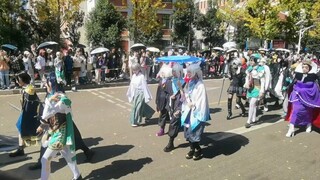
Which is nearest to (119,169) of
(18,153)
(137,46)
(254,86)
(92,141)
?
(92,141)

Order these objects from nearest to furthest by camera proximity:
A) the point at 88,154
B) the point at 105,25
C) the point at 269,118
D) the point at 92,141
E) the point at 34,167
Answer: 1. the point at 34,167
2. the point at 88,154
3. the point at 92,141
4. the point at 269,118
5. the point at 105,25

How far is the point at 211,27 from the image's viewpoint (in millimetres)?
43406

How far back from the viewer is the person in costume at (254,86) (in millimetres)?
8977

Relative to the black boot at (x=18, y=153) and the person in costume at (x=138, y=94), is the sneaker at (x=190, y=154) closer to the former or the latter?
the person in costume at (x=138, y=94)

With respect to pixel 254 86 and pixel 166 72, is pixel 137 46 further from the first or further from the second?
pixel 166 72

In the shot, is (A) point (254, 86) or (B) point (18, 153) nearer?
(B) point (18, 153)

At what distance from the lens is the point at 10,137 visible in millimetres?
8211

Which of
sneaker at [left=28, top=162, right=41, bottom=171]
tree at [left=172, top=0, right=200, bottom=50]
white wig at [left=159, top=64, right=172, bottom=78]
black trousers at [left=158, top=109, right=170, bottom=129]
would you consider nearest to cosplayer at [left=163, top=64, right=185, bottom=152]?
white wig at [left=159, top=64, right=172, bottom=78]

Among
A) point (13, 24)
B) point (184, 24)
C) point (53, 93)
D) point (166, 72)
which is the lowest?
point (53, 93)

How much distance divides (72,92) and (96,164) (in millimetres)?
9028

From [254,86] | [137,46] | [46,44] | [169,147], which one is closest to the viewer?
[169,147]

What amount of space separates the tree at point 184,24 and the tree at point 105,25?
9.57 metres

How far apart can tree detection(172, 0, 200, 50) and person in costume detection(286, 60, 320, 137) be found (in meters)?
33.2

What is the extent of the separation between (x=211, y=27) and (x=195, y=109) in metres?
38.2
